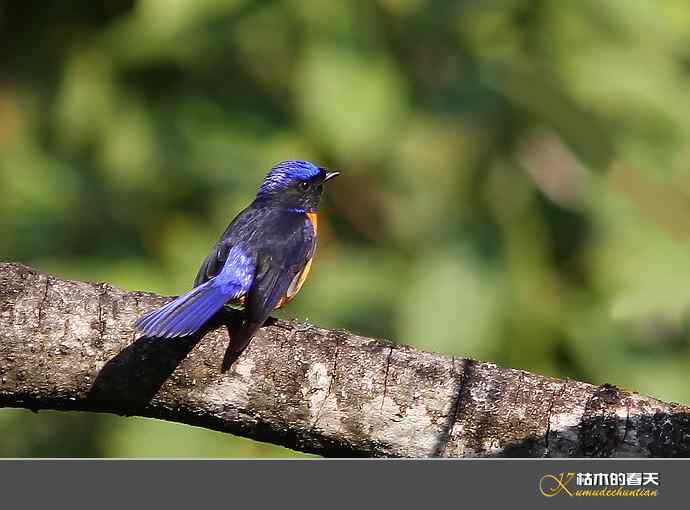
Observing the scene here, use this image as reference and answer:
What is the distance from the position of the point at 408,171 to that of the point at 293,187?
31.6 inches

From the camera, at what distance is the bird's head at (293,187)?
4.98m

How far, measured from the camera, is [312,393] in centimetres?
314

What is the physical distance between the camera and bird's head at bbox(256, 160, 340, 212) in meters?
4.98

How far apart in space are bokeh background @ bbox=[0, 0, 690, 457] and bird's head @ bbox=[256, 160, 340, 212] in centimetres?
27

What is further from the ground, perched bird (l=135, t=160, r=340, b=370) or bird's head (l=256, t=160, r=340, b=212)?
bird's head (l=256, t=160, r=340, b=212)

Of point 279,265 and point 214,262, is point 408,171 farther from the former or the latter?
point 214,262

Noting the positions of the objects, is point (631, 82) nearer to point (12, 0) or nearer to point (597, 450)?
point (597, 450)

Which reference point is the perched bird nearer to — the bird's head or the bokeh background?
the bird's head

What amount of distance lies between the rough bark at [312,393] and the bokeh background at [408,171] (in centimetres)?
76

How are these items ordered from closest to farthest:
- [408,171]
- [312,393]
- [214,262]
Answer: [312,393], [214,262], [408,171]

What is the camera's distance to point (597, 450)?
301cm

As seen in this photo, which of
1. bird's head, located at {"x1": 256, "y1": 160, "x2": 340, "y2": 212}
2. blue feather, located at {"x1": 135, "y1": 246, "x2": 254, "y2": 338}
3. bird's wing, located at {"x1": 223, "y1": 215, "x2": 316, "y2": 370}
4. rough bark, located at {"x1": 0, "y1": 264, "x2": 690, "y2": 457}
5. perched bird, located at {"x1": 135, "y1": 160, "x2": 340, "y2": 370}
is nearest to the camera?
rough bark, located at {"x1": 0, "y1": 264, "x2": 690, "y2": 457}

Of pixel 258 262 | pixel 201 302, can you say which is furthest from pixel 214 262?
pixel 201 302

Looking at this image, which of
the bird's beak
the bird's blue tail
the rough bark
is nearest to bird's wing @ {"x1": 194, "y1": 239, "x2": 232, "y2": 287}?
the bird's blue tail
